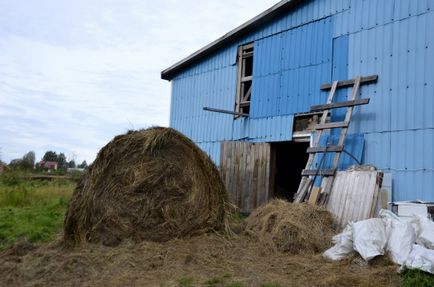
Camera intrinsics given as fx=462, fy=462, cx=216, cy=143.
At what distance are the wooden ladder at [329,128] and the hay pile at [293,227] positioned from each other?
2.38ft

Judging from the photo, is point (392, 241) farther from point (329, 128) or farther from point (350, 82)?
point (350, 82)

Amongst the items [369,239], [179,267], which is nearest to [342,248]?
[369,239]

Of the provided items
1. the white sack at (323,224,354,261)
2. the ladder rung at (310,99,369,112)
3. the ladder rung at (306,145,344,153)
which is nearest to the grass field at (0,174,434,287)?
the white sack at (323,224,354,261)

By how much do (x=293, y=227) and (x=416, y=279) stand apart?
2.28 metres

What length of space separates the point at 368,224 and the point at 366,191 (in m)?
1.68

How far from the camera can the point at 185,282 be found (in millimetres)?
5422

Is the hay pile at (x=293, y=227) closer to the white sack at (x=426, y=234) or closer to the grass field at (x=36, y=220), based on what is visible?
the grass field at (x=36, y=220)

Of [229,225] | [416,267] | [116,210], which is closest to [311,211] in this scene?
[229,225]

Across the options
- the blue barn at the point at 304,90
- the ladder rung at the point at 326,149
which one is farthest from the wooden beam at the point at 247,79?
the ladder rung at the point at 326,149

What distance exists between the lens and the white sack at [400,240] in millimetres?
5877

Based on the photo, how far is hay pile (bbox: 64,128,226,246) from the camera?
736 cm

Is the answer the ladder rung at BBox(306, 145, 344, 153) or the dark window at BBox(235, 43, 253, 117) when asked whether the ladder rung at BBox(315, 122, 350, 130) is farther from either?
the dark window at BBox(235, 43, 253, 117)

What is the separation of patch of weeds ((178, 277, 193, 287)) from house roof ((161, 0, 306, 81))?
7.23 metres

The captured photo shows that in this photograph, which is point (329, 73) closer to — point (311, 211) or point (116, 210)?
point (311, 211)
